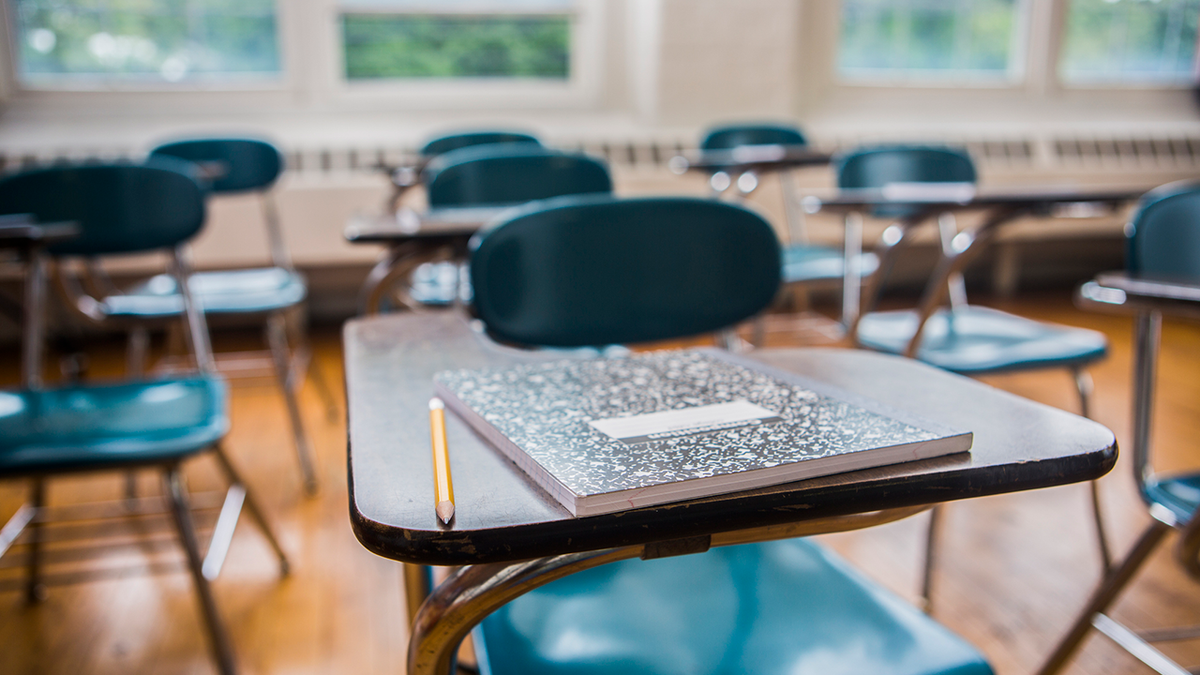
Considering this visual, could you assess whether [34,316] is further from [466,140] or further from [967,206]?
[967,206]

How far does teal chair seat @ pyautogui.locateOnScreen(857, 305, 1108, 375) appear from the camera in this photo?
175cm

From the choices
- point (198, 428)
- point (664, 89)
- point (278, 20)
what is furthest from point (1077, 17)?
point (198, 428)

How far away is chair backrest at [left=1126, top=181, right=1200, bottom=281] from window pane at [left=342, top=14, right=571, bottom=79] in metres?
3.51

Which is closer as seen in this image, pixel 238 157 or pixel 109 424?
pixel 109 424

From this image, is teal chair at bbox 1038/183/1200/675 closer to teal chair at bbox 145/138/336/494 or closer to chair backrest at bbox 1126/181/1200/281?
chair backrest at bbox 1126/181/1200/281

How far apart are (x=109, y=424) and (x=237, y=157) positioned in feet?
6.09

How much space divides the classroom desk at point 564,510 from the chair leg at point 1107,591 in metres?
0.70

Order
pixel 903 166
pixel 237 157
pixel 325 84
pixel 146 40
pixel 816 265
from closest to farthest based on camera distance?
pixel 903 166 < pixel 816 265 < pixel 237 157 < pixel 146 40 < pixel 325 84

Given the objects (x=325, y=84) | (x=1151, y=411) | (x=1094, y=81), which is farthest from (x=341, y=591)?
(x=1094, y=81)

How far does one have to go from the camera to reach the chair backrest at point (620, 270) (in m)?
1.08

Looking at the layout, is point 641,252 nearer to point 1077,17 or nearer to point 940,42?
point 940,42

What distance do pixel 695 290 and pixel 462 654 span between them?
0.57m

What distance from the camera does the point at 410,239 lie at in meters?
1.59

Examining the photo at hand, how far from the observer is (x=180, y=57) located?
4.11 metres
